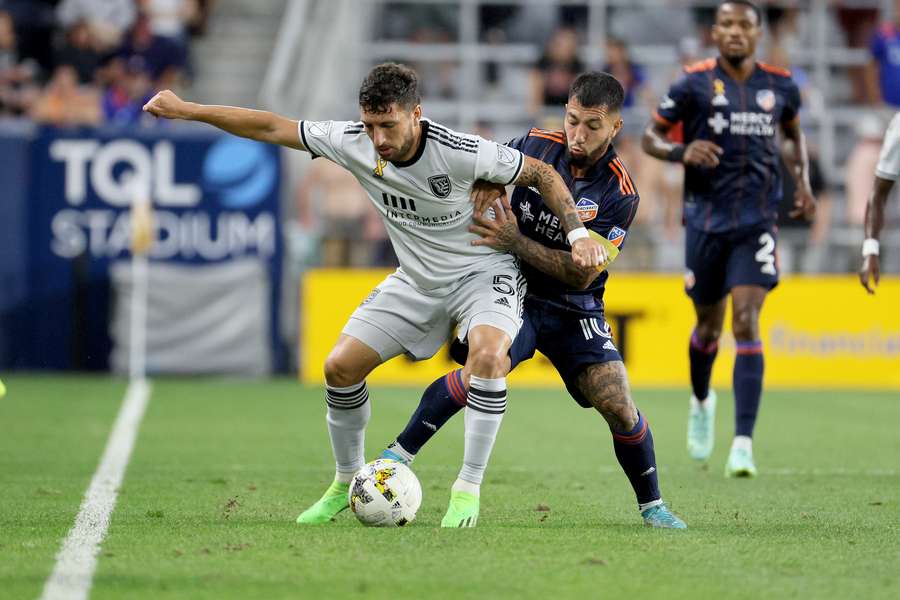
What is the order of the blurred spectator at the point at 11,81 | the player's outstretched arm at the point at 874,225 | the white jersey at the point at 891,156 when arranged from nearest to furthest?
the white jersey at the point at 891,156 → the player's outstretched arm at the point at 874,225 → the blurred spectator at the point at 11,81

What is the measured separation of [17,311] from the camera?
16312 mm

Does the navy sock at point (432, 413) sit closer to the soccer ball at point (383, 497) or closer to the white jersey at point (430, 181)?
the soccer ball at point (383, 497)

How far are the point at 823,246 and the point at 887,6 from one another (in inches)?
181

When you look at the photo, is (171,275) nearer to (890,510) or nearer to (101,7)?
(101,7)

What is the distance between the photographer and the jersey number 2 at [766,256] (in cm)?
898

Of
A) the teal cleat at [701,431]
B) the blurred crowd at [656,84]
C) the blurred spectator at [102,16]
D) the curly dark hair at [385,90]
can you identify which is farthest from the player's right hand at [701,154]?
the blurred spectator at [102,16]

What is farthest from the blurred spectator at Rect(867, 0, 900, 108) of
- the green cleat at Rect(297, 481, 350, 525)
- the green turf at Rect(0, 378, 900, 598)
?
the green cleat at Rect(297, 481, 350, 525)

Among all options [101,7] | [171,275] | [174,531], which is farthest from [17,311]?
[174,531]

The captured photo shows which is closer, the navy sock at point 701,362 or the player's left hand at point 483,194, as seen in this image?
the player's left hand at point 483,194

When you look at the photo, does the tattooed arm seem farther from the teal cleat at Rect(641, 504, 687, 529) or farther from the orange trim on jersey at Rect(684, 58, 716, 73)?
the orange trim on jersey at Rect(684, 58, 716, 73)

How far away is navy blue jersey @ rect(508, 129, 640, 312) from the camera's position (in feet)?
22.0

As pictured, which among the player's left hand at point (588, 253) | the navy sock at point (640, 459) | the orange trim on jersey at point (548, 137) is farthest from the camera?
the orange trim on jersey at point (548, 137)

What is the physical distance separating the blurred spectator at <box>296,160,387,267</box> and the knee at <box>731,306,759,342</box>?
26.4 feet

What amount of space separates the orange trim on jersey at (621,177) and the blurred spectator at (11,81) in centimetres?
1302
